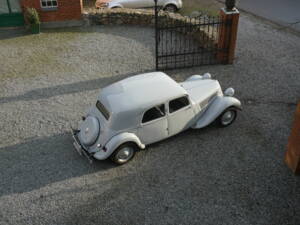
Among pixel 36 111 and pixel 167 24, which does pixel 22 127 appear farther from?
pixel 167 24

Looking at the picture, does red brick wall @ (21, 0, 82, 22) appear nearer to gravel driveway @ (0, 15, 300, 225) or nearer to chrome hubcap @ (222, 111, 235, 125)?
gravel driveway @ (0, 15, 300, 225)

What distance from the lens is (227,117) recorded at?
30.7ft

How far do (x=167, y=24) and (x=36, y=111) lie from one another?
269 inches

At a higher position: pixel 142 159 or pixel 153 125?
pixel 153 125

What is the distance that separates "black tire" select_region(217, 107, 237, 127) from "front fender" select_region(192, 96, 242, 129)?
137 millimetres

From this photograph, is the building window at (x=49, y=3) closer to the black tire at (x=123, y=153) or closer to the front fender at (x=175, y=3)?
the front fender at (x=175, y=3)

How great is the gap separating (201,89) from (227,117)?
3.49 ft

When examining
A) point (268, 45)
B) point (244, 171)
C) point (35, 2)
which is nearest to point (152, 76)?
point (244, 171)

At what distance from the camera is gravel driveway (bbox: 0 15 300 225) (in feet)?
23.7

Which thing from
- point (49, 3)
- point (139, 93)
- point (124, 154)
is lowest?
point (124, 154)

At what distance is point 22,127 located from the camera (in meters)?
9.63

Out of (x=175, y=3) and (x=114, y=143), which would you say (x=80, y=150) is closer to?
(x=114, y=143)

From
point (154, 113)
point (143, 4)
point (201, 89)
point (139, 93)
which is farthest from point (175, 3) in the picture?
point (154, 113)

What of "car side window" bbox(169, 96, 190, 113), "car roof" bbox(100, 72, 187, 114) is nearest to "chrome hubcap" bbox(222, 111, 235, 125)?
"car side window" bbox(169, 96, 190, 113)
